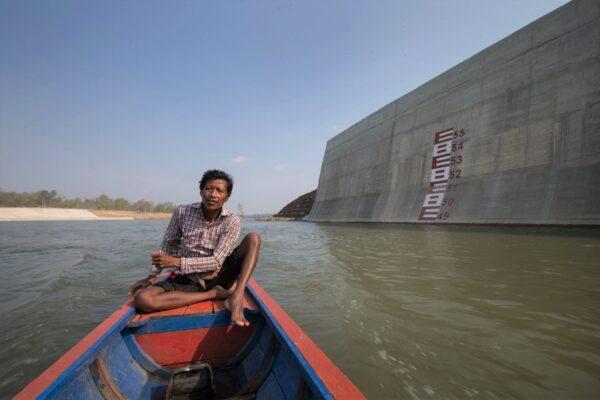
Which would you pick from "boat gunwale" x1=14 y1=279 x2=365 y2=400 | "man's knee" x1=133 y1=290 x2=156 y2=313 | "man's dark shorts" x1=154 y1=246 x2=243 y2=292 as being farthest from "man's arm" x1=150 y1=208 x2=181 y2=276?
"boat gunwale" x1=14 y1=279 x2=365 y2=400

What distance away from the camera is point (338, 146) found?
32.5 m

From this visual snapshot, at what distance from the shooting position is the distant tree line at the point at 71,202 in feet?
264

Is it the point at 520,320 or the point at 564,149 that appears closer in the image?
the point at 520,320

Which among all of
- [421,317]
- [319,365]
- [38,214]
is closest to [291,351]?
[319,365]

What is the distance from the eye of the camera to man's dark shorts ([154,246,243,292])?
272 cm

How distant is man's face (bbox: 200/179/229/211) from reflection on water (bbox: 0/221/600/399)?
166cm

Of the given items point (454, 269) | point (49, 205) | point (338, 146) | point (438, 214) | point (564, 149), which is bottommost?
point (49, 205)

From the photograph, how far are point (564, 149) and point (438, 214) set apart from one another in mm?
5844

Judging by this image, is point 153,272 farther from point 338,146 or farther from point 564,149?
point 338,146

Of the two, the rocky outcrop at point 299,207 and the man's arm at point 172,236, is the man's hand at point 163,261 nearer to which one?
the man's arm at point 172,236

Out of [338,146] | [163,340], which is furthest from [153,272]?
[338,146]

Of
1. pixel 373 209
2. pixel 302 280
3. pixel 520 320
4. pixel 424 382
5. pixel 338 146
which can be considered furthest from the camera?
pixel 338 146

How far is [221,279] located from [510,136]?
15476mm

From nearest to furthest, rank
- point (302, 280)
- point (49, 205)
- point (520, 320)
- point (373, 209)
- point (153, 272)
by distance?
point (153, 272) → point (520, 320) → point (302, 280) → point (373, 209) → point (49, 205)
